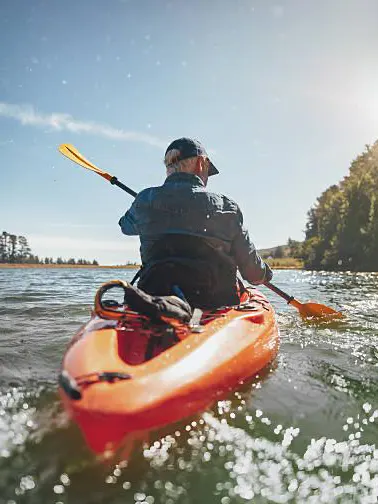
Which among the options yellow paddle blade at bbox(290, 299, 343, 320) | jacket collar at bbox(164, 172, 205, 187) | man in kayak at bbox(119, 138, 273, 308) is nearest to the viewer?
man in kayak at bbox(119, 138, 273, 308)

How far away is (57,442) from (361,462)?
1.63m

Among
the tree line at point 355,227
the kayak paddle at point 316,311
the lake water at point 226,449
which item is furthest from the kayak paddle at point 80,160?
the tree line at point 355,227

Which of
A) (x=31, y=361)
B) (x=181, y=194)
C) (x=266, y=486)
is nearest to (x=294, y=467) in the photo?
(x=266, y=486)

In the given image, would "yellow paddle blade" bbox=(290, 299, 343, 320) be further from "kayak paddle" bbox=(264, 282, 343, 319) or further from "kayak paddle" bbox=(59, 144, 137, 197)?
"kayak paddle" bbox=(59, 144, 137, 197)

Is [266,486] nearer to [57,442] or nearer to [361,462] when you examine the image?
[361,462]

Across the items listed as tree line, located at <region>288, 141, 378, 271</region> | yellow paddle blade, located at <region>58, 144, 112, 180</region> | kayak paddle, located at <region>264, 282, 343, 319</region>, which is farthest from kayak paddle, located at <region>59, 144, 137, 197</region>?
tree line, located at <region>288, 141, 378, 271</region>

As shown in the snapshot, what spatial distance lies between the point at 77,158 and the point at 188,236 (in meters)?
5.34

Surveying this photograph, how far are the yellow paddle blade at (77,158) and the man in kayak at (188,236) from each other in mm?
4316

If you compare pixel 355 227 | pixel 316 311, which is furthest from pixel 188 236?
pixel 355 227

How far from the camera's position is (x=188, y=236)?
3.33m

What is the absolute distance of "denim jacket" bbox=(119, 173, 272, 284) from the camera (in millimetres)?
3342

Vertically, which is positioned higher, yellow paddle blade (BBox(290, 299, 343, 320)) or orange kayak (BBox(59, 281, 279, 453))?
orange kayak (BBox(59, 281, 279, 453))

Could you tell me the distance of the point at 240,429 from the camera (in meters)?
2.31

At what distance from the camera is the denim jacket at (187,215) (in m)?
3.34
